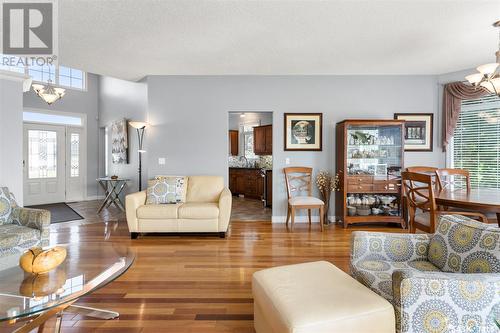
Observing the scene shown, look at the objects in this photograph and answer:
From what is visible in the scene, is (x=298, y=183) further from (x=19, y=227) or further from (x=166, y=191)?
(x=19, y=227)

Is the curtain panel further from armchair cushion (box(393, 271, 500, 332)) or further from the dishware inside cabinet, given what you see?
armchair cushion (box(393, 271, 500, 332))

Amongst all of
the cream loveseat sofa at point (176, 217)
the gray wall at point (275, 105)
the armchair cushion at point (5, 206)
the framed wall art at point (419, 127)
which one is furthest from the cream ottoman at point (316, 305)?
the framed wall art at point (419, 127)

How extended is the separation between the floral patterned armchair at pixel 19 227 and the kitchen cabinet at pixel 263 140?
198 inches

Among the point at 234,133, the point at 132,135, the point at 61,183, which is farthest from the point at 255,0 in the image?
the point at 61,183

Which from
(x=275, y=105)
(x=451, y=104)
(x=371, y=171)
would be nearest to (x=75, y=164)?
(x=275, y=105)

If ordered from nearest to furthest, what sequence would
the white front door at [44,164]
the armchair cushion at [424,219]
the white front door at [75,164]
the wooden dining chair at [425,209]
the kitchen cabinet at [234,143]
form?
the wooden dining chair at [425,209] < the armchair cushion at [424,219] < the white front door at [44,164] < the white front door at [75,164] < the kitchen cabinet at [234,143]

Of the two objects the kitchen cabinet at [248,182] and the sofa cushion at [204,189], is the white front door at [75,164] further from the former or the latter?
the sofa cushion at [204,189]

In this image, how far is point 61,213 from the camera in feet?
18.0

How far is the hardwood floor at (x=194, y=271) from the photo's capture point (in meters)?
1.86

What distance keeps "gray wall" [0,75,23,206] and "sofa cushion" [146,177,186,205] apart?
1.71 metres

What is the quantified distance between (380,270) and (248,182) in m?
5.99

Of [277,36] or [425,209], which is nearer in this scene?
[425,209]

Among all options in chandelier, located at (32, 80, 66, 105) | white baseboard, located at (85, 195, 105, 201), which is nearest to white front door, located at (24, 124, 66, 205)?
white baseboard, located at (85, 195, 105, 201)

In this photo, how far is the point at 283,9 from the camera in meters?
2.67
